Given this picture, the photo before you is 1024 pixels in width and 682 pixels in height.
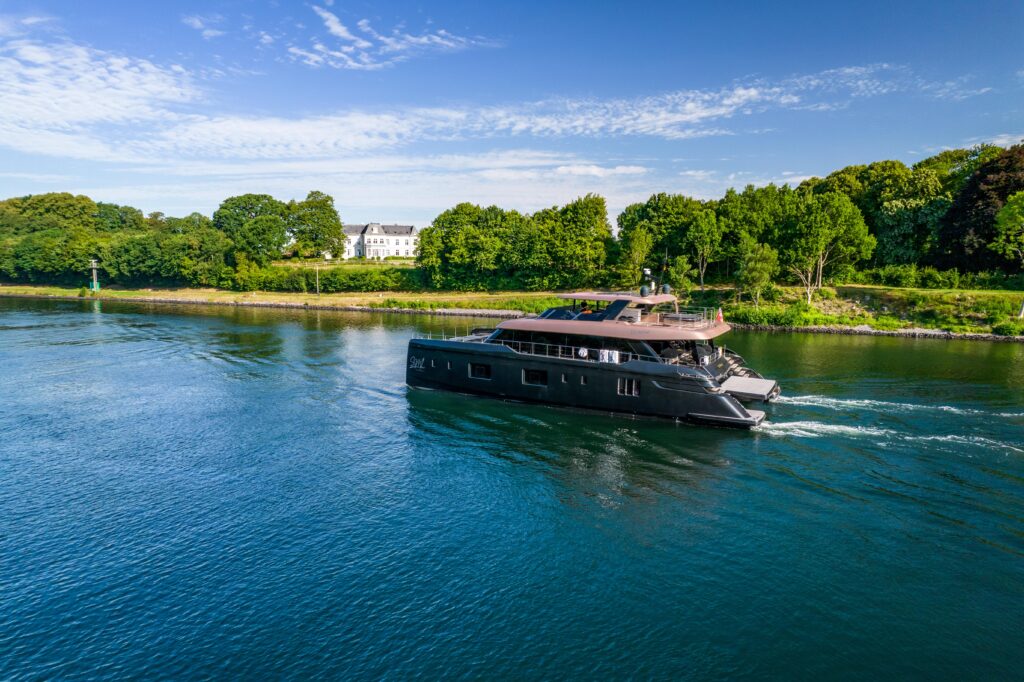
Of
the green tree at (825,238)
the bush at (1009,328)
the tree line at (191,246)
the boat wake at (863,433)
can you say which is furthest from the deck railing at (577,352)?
the tree line at (191,246)

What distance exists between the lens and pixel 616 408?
101 ft

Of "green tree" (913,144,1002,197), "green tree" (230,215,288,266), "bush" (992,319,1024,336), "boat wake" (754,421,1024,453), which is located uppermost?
"green tree" (913,144,1002,197)

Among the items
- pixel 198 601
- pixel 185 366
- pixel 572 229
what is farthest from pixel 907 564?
pixel 572 229

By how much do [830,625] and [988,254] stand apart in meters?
72.7

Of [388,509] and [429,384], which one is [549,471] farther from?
[429,384]

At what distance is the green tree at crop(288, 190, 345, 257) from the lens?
126 m

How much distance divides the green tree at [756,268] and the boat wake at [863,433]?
46433 mm

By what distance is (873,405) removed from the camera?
31.1 meters

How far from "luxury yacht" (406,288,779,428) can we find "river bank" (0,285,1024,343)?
35.3 m

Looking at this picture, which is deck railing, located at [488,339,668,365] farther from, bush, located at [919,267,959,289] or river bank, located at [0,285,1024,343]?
bush, located at [919,267,959,289]

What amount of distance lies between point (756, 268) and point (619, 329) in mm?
46987

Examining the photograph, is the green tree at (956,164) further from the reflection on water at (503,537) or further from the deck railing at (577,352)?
the deck railing at (577,352)

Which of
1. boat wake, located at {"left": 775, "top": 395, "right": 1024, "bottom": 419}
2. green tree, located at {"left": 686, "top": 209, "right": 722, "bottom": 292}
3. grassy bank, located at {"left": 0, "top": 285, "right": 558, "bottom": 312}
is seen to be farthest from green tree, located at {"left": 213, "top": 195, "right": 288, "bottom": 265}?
boat wake, located at {"left": 775, "top": 395, "right": 1024, "bottom": 419}

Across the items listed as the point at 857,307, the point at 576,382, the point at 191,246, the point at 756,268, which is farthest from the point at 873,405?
the point at 191,246
